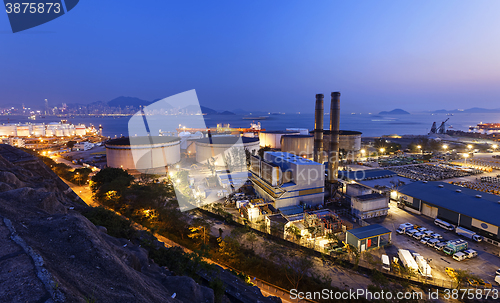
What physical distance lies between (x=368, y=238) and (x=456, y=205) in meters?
8.16

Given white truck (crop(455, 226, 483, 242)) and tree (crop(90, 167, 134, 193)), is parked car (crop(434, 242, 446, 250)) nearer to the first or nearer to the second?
white truck (crop(455, 226, 483, 242))

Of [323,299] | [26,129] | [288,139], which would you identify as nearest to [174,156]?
[288,139]

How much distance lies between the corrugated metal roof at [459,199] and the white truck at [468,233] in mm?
979

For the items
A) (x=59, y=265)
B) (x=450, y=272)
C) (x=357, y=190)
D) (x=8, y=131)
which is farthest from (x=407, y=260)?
(x=8, y=131)

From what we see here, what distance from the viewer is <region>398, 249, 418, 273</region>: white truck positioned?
1108 centimetres

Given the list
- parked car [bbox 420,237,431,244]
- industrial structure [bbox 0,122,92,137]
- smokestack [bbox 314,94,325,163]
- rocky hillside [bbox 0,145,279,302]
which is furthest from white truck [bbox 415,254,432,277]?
industrial structure [bbox 0,122,92,137]

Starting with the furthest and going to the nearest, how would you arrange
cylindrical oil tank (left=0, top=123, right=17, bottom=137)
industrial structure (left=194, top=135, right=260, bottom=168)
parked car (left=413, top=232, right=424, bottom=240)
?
1. cylindrical oil tank (left=0, top=123, right=17, bottom=137)
2. industrial structure (left=194, top=135, right=260, bottom=168)
3. parked car (left=413, top=232, right=424, bottom=240)

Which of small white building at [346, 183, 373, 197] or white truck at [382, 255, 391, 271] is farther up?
small white building at [346, 183, 373, 197]

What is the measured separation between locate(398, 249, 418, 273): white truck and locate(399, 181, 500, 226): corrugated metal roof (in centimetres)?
632

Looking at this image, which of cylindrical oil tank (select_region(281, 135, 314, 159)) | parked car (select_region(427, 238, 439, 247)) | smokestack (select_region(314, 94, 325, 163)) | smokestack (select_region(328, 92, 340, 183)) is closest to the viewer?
parked car (select_region(427, 238, 439, 247))

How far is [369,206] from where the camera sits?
16625 mm

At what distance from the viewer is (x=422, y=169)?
99.4ft

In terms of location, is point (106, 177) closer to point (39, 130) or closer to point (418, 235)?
point (418, 235)

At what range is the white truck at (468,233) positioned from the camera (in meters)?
13.6
